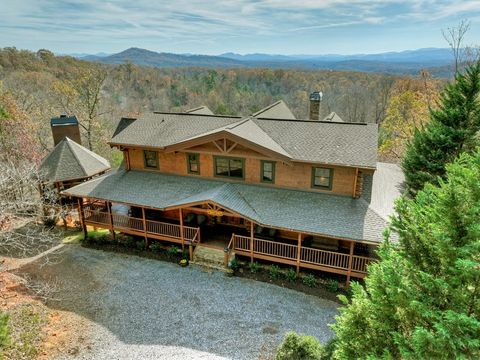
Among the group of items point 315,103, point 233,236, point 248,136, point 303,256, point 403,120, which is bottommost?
point 303,256

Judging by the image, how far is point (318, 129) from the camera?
18.6m

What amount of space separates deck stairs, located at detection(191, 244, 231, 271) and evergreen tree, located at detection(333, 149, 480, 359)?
920cm

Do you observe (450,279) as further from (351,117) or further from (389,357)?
(351,117)

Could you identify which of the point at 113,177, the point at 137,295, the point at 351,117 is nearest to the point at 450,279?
the point at 137,295

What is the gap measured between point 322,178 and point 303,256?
418 centimetres

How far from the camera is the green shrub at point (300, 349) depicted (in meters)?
9.96

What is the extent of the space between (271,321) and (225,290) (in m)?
2.82

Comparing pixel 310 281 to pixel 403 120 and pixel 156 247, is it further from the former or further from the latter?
pixel 403 120

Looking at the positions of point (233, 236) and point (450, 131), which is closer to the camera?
point (450, 131)

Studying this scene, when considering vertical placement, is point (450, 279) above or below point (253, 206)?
above

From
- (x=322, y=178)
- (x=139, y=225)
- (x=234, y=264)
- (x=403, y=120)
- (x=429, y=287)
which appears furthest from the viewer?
(x=403, y=120)

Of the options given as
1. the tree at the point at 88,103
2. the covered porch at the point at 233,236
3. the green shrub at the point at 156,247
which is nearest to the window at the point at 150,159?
the covered porch at the point at 233,236

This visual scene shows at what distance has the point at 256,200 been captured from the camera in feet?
55.5

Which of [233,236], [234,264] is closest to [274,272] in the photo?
[234,264]
